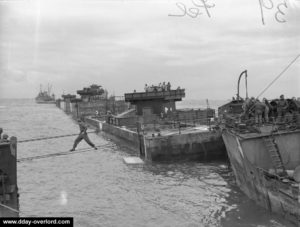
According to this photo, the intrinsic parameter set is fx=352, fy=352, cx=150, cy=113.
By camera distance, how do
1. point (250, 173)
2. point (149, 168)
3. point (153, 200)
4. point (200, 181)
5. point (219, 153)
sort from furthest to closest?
point (219, 153) < point (149, 168) < point (200, 181) < point (153, 200) < point (250, 173)

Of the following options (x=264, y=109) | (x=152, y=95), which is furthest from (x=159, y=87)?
(x=264, y=109)

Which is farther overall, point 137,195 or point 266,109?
point 266,109

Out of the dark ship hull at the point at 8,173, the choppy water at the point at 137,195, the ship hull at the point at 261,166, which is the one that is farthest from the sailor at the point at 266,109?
the dark ship hull at the point at 8,173

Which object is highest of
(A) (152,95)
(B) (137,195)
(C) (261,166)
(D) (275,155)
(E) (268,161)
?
(A) (152,95)

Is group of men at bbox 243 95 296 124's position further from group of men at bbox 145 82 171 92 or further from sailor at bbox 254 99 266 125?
group of men at bbox 145 82 171 92

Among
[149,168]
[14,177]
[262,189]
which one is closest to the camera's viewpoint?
[14,177]

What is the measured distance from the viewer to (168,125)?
1563 inches

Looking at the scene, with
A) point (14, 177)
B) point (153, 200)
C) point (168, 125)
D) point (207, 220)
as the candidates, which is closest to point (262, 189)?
point (207, 220)

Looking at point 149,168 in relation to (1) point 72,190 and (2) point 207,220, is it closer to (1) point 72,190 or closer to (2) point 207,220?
(1) point 72,190

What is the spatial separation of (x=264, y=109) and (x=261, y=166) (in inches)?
237

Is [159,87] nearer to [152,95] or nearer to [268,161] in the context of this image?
[152,95]

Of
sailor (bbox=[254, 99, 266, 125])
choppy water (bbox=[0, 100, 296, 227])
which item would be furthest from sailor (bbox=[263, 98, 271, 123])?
choppy water (bbox=[0, 100, 296, 227])

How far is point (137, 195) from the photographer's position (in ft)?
66.5

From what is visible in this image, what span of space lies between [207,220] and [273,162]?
4134 millimetres
